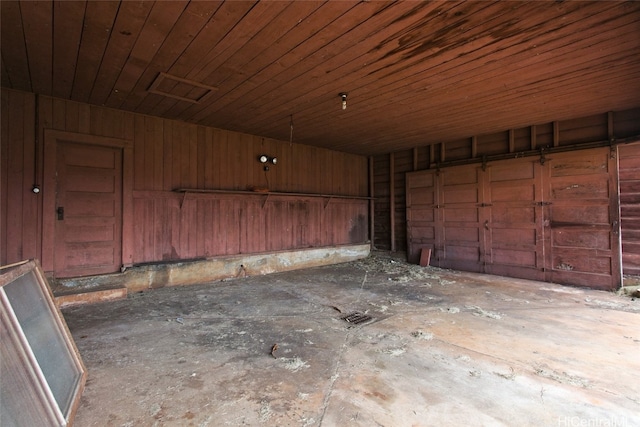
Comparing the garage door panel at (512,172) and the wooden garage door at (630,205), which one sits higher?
the garage door panel at (512,172)

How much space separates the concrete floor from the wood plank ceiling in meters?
2.74

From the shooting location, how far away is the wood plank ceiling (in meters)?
2.38

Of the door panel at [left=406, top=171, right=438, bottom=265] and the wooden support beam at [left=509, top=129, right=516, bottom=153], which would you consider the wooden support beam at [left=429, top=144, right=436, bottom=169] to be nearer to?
the door panel at [left=406, top=171, right=438, bottom=265]

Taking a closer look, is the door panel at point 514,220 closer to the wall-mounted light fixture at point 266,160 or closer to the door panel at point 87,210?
the wall-mounted light fixture at point 266,160

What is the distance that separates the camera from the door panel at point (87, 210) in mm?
4078

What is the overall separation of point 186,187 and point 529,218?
610 centimetres

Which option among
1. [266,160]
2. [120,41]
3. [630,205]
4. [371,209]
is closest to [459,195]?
[371,209]

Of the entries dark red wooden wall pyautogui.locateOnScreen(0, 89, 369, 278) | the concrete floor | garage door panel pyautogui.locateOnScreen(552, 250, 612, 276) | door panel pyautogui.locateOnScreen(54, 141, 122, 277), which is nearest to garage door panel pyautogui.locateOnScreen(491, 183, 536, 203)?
garage door panel pyautogui.locateOnScreen(552, 250, 612, 276)

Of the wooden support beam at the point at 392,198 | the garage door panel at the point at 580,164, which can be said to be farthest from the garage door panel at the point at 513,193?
the wooden support beam at the point at 392,198

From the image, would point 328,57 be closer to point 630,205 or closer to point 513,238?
point 513,238

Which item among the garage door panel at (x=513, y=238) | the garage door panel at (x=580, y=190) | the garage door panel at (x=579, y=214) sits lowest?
the garage door panel at (x=513, y=238)

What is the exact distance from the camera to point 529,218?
17.8ft

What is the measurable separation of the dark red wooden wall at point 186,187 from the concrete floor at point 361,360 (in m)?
1.19

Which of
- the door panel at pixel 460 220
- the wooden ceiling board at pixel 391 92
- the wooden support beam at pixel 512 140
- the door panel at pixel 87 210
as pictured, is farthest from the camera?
the door panel at pixel 460 220
